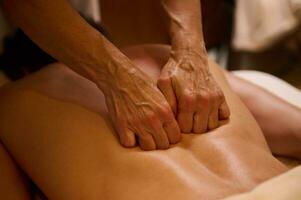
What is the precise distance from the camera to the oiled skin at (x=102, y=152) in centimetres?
89

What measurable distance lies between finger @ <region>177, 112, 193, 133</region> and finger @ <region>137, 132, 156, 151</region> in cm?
9

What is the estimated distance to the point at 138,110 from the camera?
1.00 meters

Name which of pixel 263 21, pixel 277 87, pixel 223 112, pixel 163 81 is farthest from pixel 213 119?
pixel 263 21

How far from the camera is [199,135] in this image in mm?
1024

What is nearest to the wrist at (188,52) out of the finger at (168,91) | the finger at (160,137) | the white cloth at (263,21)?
the finger at (168,91)

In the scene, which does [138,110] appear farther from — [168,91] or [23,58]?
[23,58]

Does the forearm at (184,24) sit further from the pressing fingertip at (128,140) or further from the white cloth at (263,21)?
the white cloth at (263,21)

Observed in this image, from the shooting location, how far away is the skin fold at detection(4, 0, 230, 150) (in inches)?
38.9

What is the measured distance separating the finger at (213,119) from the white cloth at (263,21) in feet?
3.82

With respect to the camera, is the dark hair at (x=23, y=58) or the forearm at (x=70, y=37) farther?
the dark hair at (x=23, y=58)

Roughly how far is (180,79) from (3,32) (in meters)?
1.09

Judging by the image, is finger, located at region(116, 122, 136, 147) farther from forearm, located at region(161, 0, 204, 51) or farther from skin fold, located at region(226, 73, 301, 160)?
skin fold, located at region(226, 73, 301, 160)

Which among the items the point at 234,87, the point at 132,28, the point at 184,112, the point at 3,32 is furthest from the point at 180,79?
the point at 132,28

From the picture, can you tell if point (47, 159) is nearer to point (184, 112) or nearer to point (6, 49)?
point (184, 112)
